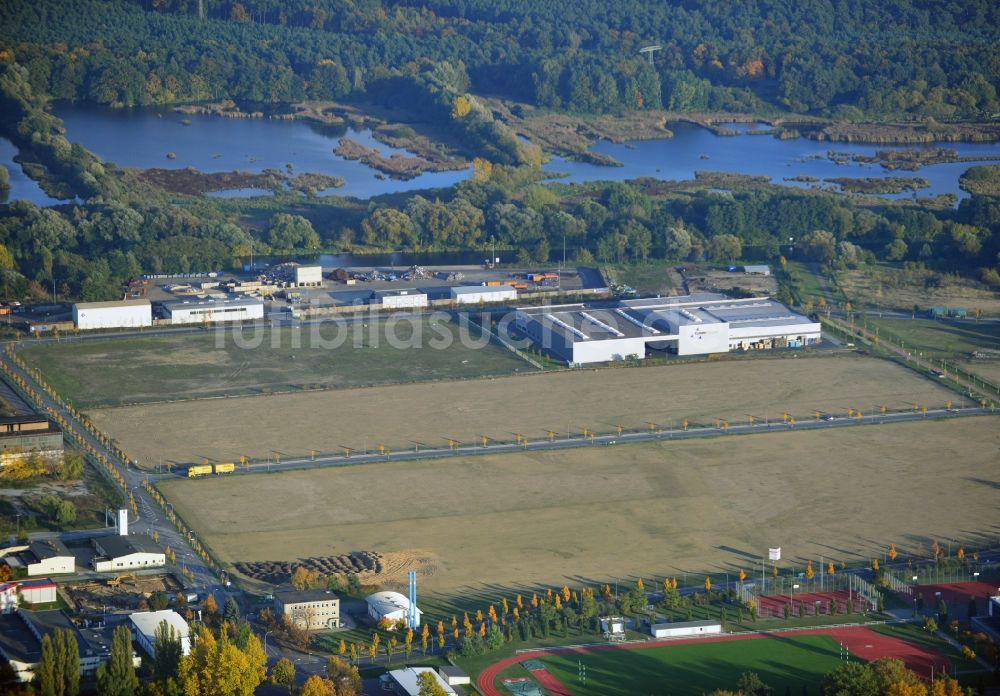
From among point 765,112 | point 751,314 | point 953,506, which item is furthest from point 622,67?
point 953,506

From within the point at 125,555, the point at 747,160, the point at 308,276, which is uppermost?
the point at 747,160

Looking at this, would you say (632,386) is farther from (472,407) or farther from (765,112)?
(765,112)

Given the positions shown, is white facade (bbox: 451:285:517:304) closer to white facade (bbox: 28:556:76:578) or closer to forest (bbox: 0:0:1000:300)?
forest (bbox: 0:0:1000:300)

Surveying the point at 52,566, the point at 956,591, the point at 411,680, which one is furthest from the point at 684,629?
the point at 52,566

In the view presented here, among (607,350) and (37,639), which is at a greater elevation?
(607,350)

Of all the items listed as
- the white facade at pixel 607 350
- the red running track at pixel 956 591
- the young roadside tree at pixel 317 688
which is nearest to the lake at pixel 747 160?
the white facade at pixel 607 350

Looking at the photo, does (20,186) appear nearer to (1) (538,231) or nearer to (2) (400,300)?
(1) (538,231)
